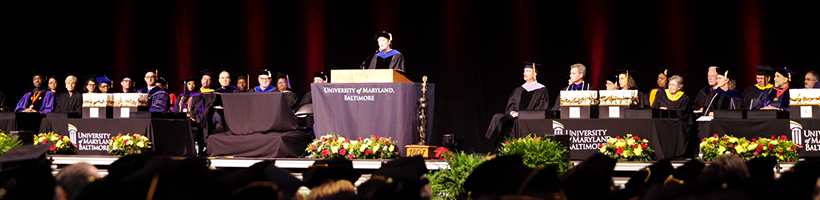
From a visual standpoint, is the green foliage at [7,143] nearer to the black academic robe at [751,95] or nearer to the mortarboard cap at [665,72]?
the mortarboard cap at [665,72]

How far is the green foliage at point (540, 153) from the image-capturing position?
5262mm

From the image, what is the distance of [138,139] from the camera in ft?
25.5

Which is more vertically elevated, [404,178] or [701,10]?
[701,10]

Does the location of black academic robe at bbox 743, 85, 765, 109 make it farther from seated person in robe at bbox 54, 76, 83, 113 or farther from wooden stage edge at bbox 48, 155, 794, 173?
seated person in robe at bbox 54, 76, 83, 113

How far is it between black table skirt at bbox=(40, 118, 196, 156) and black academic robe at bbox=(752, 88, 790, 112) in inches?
266

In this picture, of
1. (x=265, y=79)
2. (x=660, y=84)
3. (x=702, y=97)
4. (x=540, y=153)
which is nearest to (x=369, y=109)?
(x=540, y=153)

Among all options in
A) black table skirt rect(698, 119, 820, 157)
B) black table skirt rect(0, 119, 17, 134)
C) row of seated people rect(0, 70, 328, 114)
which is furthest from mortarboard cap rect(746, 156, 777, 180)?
black table skirt rect(0, 119, 17, 134)

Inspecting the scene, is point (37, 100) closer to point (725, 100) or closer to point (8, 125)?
point (8, 125)

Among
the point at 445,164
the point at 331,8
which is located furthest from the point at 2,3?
the point at 445,164

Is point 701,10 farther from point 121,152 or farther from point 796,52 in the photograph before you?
point 121,152

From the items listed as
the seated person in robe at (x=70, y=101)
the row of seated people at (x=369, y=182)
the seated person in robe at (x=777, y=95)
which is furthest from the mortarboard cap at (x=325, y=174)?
the seated person in robe at (x=70, y=101)

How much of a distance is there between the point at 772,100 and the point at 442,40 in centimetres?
492

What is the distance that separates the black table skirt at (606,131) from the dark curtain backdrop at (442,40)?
142 inches

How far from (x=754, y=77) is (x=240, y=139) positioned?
7.53 m
